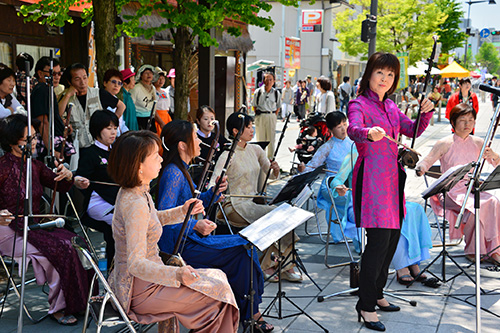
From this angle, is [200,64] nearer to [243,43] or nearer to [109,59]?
[109,59]

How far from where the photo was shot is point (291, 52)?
2680 cm

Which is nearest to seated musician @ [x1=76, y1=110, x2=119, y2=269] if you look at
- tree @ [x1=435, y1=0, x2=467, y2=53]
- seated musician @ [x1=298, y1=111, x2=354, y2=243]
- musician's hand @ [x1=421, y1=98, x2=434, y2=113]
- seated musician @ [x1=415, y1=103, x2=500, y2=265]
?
seated musician @ [x1=298, y1=111, x2=354, y2=243]

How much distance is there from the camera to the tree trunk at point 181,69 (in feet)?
25.0

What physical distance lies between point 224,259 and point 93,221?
4.93ft

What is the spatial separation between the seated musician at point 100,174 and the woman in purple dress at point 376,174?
2.07 metres

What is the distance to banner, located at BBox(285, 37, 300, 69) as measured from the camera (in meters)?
26.2

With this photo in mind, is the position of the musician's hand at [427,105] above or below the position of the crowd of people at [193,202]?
above

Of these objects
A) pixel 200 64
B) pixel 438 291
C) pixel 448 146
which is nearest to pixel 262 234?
pixel 438 291

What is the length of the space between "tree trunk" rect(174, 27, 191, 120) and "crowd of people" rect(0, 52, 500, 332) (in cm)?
105

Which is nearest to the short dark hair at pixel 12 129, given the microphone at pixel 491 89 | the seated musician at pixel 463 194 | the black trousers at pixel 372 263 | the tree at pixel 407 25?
the black trousers at pixel 372 263

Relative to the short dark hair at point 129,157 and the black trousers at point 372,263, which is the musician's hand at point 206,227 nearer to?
the short dark hair at point 129,157

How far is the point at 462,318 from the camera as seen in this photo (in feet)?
14.1

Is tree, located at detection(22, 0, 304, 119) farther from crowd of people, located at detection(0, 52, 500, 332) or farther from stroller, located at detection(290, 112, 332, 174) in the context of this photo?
stroller, located at detection(290, 112, 332, 174)

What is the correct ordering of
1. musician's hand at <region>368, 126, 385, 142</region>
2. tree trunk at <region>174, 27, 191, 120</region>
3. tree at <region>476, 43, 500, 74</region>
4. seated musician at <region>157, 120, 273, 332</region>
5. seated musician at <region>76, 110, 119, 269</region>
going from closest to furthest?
musician's hand at <region>368, 126, 385, 142</region>, seated musician at <region>157, 120, 273, 332</region>, seated musician at <region>76, 110, 119, 269</region>, tree trunk at <region>174, 27, 191, 120</region>, tree at <region>476, 43, 500, 74</region>
